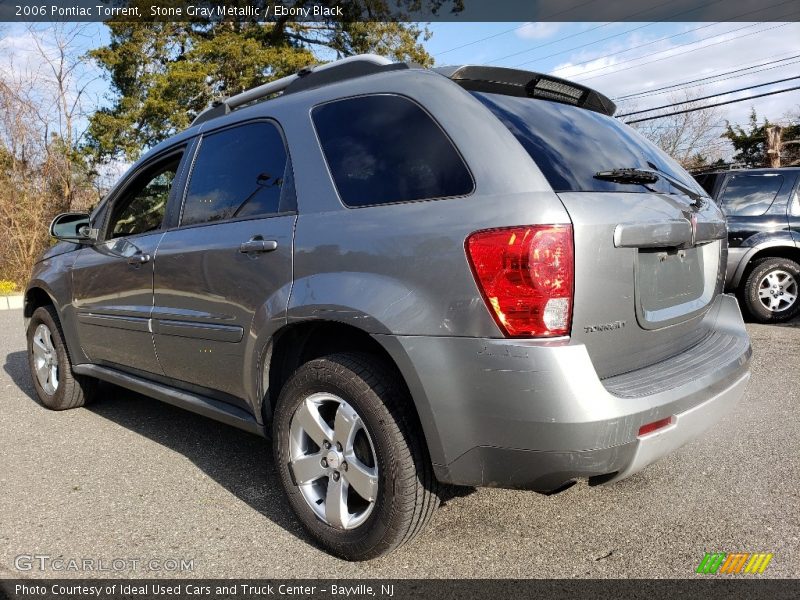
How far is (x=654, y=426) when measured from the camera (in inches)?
77.6

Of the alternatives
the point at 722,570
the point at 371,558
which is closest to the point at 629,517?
the point at 722,570

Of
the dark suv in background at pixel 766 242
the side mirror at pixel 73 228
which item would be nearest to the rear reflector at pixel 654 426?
the side mirror at pixel 73 228

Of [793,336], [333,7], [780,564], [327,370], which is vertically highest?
[333,7]

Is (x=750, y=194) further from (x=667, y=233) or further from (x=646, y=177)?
(x=667, y=233)

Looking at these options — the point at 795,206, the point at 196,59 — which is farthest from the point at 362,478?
the point at 196,59

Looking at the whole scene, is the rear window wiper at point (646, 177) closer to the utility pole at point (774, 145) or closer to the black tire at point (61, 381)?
the black tire at point (61, 381)

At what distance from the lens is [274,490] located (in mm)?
2986

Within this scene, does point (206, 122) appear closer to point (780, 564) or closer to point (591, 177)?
point (591, 177)

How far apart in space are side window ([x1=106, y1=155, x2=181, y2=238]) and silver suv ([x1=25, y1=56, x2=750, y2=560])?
38cm

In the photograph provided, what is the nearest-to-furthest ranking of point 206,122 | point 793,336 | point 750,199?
point 206,122, point 793,336, point 750,199

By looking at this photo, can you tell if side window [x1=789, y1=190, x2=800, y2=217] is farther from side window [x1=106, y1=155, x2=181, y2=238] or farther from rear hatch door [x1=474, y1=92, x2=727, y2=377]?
side window [x1=106, y1=155, x2=181, y2=238]

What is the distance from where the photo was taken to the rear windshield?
2074 millimetres

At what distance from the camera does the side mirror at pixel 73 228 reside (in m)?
3.87

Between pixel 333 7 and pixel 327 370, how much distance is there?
20125mm
